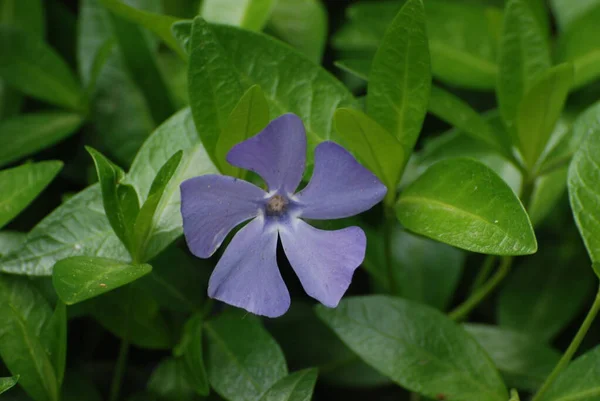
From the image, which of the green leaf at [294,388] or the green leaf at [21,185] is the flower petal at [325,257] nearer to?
the green leaf at [294,388]

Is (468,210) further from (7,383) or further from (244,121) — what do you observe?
(7,383)

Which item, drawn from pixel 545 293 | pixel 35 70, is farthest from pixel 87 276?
pixel 545 293

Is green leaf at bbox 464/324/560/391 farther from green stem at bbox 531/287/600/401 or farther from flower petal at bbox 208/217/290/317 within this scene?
flower petal at bbox 208/217/290/317

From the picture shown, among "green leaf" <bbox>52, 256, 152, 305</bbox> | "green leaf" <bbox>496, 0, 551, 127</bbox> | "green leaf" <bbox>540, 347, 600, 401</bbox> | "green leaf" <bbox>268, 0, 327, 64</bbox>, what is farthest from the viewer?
"green leaf" <bbox>268, 0, 327, 64</bbox>

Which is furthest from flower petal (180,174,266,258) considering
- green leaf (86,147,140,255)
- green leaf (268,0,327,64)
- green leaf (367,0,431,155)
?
green leaf (268,0,327,64)

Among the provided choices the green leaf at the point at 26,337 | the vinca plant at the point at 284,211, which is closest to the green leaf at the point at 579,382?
the vinca plant at the point at 284,211

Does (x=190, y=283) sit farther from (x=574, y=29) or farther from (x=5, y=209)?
(x=574, y=29)
